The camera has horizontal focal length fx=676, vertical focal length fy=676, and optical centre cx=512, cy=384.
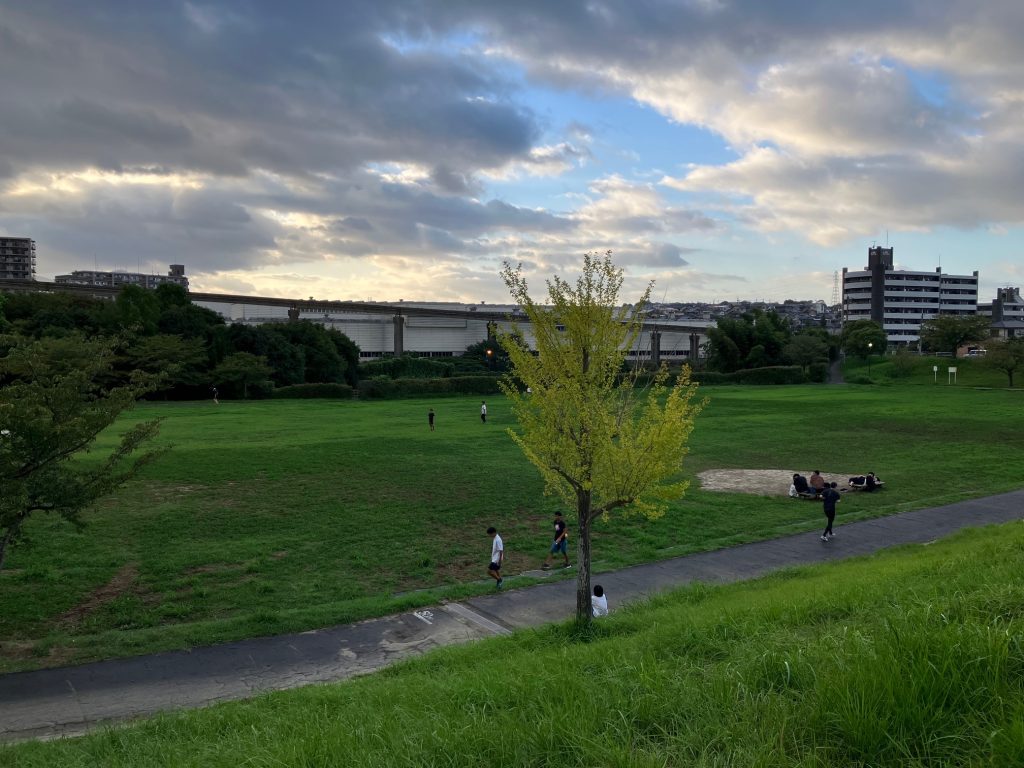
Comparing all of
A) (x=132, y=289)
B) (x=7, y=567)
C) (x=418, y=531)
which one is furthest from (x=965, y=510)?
(x=132, y=289)

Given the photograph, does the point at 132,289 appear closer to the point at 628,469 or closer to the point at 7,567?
the point at 7,567

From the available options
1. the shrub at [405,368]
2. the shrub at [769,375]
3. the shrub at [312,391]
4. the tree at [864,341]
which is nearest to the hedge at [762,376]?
the shrub at [769,375]

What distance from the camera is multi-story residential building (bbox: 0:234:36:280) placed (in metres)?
151

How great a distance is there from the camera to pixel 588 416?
34.3 feet

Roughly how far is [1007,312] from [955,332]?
78.8 metres

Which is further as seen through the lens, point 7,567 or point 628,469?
point 7,567

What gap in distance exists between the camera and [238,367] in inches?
2243

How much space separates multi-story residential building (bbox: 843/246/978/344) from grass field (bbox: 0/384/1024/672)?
352 ft

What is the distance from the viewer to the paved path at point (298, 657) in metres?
8.98

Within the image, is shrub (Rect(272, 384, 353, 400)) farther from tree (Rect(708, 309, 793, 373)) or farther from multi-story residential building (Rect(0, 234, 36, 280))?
multi-story residential building (Rect(0, 234, 36, 280))


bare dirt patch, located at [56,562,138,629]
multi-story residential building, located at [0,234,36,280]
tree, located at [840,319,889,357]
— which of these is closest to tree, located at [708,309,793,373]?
tree, located at [840,319,889,357]

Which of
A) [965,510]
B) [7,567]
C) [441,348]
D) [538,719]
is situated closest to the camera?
[538,719]

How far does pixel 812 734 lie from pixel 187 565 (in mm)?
14295

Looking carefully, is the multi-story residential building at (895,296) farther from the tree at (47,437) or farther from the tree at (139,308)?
the tree at (47,437)
